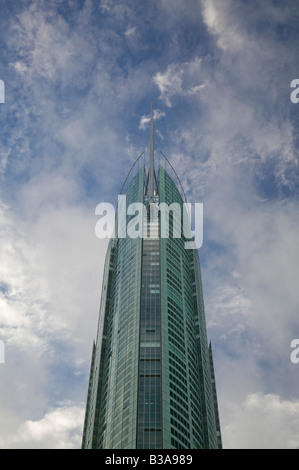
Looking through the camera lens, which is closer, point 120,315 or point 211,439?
point 211,439

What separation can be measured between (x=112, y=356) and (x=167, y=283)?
38.4m

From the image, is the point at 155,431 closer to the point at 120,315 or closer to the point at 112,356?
the point at 112,356

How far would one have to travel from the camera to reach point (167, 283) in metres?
194

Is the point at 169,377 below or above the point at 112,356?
below

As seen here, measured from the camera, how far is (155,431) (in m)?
142
